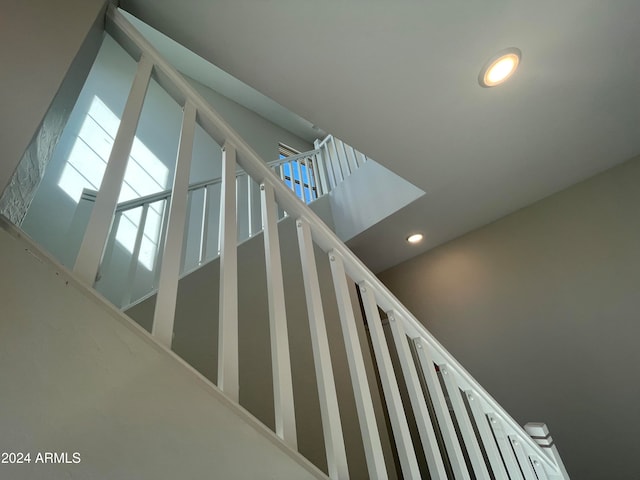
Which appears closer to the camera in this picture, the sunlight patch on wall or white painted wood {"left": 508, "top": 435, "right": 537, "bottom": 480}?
white painted wood {"left": 508, "top": 435, "right": 537, "bottom": 480}

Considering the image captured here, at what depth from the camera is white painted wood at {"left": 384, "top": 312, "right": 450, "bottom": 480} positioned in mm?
838

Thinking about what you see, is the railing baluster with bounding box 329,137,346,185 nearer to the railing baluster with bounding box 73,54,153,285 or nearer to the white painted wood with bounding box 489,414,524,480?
the white painted wood with bounding box 489,414,524,480

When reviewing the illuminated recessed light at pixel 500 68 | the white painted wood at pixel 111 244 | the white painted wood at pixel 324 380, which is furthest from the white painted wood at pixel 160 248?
the illuminated recessed light at pixel 500 68

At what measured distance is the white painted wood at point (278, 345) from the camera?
1.91ft

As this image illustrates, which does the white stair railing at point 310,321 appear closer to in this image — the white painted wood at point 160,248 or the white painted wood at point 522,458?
the white painted wood at point 522,458

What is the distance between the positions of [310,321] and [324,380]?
15 cm

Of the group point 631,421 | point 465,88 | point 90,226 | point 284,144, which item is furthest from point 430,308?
point 284,144

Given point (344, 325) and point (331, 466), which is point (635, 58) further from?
point (331, 466)

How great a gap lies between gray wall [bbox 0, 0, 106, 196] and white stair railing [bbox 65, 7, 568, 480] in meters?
0.12

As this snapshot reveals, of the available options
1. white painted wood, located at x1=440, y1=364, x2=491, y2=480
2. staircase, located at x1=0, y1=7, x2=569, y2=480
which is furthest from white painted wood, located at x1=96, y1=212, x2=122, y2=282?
white painted wood, located at x1=440, y1=364, x2=491, y2=480

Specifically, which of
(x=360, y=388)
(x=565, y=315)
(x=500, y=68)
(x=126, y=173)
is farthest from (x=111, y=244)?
(x=565, y=315)

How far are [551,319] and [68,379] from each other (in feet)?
A: 9.48

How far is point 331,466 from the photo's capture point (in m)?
0.62

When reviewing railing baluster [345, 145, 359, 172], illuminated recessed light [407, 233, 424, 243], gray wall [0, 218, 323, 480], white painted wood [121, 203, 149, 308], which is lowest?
gray wall [0, 218, 323, 480]
